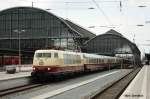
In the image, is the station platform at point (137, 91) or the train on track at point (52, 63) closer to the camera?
the station platform at point (137, 91)

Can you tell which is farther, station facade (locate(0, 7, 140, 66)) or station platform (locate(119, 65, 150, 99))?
station facade (locate(0, 7, 140, 66))

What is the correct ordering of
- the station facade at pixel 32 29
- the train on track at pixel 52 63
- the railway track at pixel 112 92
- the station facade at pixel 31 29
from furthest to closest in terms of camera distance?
the station facade at pixel 31 29
the station facade at pixel 32 29
the train on track at pixel 52 63
the railway track at pixel 112 92

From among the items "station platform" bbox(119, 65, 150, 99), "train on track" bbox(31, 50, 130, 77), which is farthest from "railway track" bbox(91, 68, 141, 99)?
"train on track" bbox(31, 50, 130, 77)

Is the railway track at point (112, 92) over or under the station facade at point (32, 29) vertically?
under

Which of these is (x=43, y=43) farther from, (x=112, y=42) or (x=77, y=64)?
(x=77, y=64)

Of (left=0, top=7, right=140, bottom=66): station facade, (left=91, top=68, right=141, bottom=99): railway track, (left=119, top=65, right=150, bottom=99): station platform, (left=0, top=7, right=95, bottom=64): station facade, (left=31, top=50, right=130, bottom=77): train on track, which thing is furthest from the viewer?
(left=0, top=7, right=95, bottom=64): station facade

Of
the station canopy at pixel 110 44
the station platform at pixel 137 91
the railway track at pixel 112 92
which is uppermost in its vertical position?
the station canopy at pixel 110 44

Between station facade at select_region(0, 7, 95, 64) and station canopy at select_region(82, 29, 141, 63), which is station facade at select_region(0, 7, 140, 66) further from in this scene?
station canopy at select_region(82, 29, 141, 63)

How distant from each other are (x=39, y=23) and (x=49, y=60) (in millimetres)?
88999

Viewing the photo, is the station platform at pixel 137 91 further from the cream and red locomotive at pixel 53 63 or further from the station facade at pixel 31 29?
the station facade at pixel 31 29

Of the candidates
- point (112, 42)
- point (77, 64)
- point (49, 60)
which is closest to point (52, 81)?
point (49, 60)

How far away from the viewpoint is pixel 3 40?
4840 inches

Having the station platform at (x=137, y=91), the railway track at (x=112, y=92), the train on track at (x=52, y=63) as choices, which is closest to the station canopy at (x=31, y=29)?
the train on track at (x=52, y=63)

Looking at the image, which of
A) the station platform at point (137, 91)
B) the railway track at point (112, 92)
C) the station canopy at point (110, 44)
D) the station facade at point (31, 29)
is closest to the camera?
the railway track at point (112, 92)
